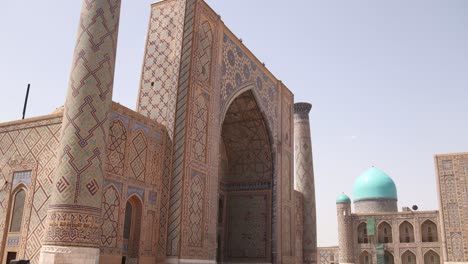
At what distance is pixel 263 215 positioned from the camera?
1519 centimetres

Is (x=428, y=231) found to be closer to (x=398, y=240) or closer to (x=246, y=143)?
(x=398, y=240)

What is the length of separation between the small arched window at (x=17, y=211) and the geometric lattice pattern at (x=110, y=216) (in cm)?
172

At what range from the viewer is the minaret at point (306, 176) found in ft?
61.2

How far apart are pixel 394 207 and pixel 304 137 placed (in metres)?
16.3

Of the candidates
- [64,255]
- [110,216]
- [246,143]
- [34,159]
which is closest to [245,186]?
[246,143]

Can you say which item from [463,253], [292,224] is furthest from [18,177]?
[463,253]

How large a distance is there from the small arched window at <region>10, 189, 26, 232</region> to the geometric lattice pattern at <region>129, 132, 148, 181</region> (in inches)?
85.3

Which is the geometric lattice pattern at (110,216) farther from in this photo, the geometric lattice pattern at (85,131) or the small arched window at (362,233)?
the small arched window at (362,233)

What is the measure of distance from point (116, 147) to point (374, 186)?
2812 centimetres

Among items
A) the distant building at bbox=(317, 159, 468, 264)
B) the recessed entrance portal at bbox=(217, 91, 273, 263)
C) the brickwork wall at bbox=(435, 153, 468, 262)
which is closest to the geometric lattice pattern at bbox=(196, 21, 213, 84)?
the recessed entrance portal at bbox=(217, 91, 273, 263)

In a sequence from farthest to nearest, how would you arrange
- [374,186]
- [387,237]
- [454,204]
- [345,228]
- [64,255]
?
[374,186] < [345,228] < [387,237] < [454,204] < [64,255]

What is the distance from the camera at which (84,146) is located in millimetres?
7086

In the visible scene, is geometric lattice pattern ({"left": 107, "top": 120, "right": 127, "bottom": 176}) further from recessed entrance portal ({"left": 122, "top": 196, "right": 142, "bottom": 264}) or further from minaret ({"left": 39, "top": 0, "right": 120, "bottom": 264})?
minaret ({"left": 39, "top": 0, "right": 120, "bottom": 264})

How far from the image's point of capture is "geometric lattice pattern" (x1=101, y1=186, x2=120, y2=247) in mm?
8578
